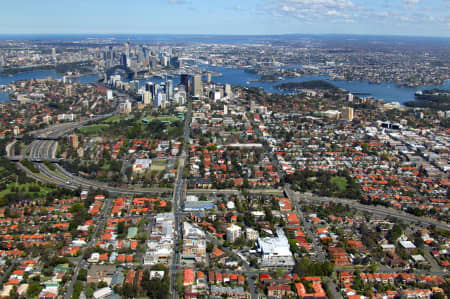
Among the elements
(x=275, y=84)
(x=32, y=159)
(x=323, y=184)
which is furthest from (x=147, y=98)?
(x=323, y=184)

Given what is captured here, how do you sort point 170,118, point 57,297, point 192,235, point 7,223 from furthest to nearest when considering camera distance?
1. point 170,118
2. point 7,223
3. point 192,235
4. point 57,297

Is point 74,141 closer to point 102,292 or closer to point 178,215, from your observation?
point 178,215

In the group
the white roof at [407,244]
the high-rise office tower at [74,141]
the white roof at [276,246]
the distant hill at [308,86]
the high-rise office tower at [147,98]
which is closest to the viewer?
the white roof at [276,246]

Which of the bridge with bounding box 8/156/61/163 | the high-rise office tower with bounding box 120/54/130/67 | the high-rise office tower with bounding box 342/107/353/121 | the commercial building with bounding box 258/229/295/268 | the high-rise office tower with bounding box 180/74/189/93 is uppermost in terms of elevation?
the high-rise office tower with bounding box 120/54/130/67

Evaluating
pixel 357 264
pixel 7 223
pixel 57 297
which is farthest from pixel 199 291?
pixel 7 223

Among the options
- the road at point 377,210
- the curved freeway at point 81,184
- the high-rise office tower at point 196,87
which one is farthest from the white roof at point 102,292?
the high-rise office tower at point 196,87

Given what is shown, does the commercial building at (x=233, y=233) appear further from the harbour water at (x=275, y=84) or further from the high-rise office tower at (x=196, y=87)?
the harbour water at (x=275, y=84)

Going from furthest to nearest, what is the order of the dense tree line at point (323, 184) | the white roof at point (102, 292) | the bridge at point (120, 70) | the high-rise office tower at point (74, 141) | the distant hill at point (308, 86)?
the bridge at point (120, 70)
the distant hill at point (308, 86)
the high-rise office tower at point (74, 141)
the dense tree line at point (323, 184)
the white roof at point (102, 292)

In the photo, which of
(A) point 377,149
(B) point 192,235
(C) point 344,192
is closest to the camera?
(B) point 192,235

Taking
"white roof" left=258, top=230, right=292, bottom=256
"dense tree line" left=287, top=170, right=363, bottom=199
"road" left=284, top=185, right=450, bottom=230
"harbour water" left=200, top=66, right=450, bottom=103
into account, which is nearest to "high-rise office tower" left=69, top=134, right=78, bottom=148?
"dense tree line" left=287, top=170, right=363, bottom=199

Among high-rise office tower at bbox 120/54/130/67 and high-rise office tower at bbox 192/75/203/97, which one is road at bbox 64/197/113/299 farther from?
high-rise office tower at bbox 120/54/130/67

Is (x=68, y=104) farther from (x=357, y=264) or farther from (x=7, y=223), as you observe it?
(x=357, y=264)
